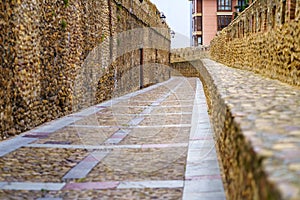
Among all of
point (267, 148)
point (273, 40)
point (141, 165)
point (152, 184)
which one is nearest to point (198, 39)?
point (273, 40)

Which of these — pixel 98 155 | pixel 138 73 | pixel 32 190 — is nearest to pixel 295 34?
pixel 98 155

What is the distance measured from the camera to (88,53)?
41.4 ft

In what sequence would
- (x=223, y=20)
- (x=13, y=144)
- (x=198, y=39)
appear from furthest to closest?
1. (x=198, y=39)
2. (x=223, y=20)
3. (x=13, y=144)

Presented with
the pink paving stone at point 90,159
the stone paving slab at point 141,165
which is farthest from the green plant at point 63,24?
the pink paving stone at point 90,159

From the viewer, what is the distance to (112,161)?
5.84 m

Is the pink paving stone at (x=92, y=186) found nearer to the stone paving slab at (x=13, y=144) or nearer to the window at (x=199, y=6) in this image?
the stone paving slab at (x=13, y=144)

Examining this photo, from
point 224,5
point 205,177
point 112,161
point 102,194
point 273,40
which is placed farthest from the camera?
point 224,5

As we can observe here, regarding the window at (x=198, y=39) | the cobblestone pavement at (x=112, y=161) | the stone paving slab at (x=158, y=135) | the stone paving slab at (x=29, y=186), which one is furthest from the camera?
the window at (x=198, y=39)

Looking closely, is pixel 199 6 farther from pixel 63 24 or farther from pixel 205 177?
pixel 205 177

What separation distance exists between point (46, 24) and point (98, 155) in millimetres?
3928

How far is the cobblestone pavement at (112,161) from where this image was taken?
14.6ft

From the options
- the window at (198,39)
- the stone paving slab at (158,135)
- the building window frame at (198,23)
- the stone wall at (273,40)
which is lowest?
the stone paving slab at (158,135)

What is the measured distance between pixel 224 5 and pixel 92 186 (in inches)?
2034

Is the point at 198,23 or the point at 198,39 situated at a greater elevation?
the point at 198,23
